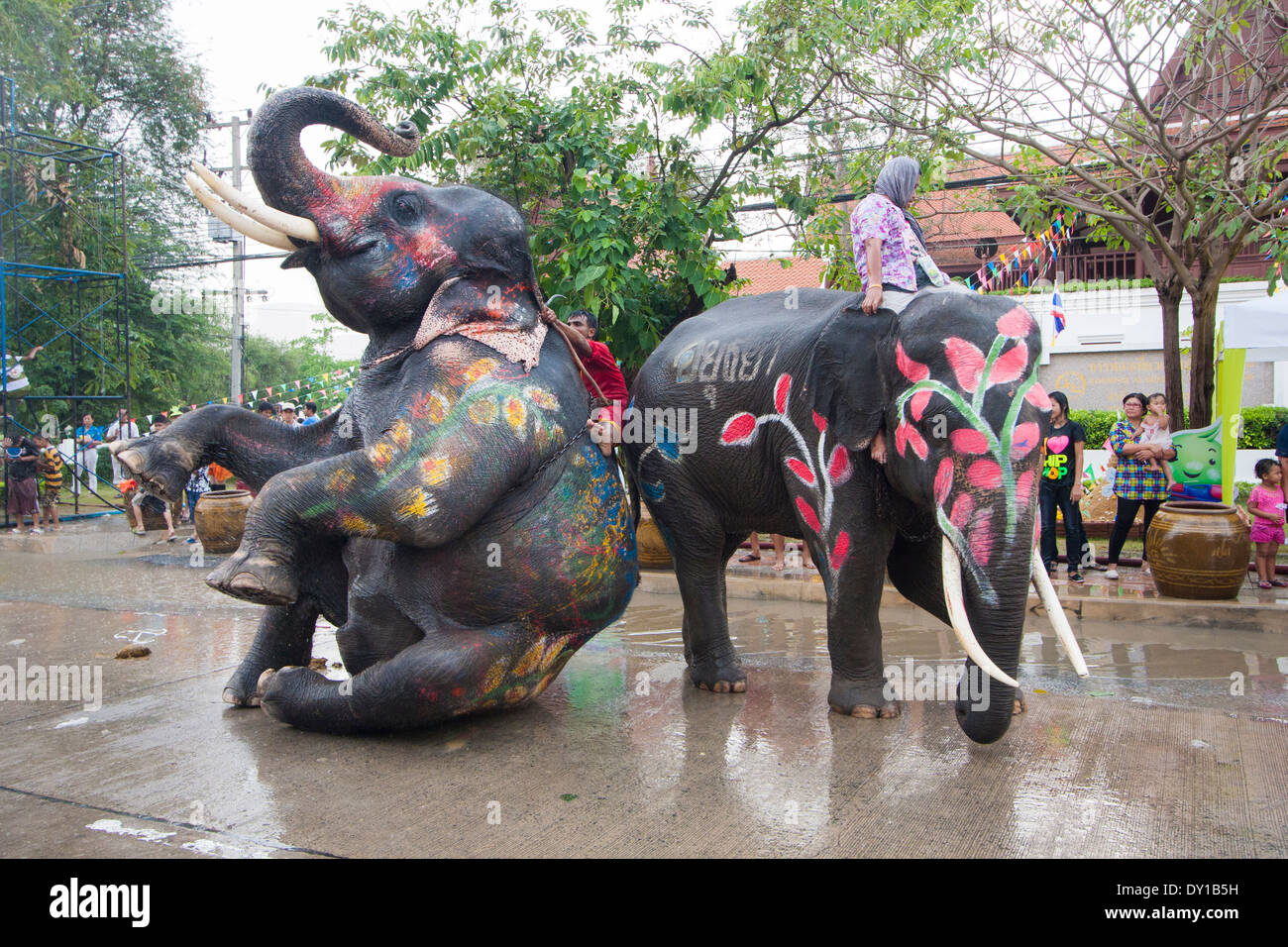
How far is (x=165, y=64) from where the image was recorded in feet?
74.0

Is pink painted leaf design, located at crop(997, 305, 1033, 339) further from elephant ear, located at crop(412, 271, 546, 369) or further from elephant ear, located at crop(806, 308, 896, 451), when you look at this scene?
elephant ear, located at crop(412, 271, 546, 369)

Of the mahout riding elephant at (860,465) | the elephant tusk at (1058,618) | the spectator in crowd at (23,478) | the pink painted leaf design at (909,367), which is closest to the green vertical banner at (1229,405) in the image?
the mahout riding elephant at (860,465)

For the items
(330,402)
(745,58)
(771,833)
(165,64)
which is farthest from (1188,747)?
(165,64)

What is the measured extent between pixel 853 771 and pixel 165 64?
24.4 m

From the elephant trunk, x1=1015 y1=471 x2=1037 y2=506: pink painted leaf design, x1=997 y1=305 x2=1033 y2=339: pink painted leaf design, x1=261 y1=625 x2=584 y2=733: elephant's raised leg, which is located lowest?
x1=261 y1=625 x2=584 y2=733: elephant's raised leg

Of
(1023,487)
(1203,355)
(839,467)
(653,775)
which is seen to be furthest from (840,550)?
(1203,355)

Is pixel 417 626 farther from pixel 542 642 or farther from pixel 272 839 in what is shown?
pixel 272 839

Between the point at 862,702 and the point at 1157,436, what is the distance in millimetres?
5639

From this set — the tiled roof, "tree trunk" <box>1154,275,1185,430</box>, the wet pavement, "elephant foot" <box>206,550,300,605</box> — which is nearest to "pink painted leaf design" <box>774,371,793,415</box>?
the wet pavement

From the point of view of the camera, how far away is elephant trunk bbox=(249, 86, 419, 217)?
3.48 metres

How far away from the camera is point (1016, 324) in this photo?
3.53m

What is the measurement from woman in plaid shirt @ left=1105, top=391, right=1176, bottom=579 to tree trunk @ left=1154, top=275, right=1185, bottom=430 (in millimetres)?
1453

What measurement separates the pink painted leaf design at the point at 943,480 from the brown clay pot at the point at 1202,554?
4538 millimetres

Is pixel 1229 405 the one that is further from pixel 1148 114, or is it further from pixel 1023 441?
pixel 1023 441
